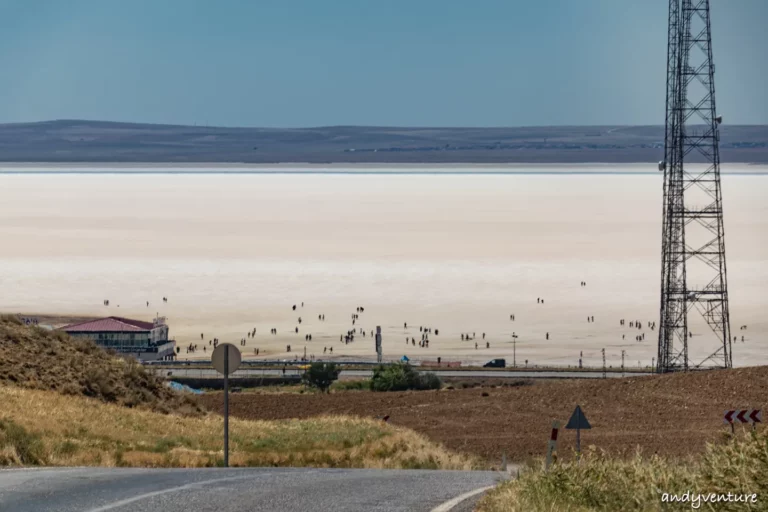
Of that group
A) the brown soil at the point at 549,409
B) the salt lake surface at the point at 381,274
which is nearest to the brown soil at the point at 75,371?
the brown soil at the point at 549,409

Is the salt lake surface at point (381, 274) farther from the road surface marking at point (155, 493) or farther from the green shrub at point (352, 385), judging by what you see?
the road surface marking at point (155, 493)

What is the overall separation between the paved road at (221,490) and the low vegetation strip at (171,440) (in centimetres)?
343

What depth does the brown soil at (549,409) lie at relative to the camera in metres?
30.7

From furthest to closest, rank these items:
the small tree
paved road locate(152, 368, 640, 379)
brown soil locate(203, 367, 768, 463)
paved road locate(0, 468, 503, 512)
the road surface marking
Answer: paved road locate(152, 368, 640, 379) < the small tree < brown soil locate(203, 367, 768, 463) < paved road locate(0, 468, 503, 512) < the road surface marking

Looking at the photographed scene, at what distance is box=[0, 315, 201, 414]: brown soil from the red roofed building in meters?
27.6

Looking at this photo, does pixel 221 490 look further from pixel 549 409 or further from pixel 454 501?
pixel 549 409

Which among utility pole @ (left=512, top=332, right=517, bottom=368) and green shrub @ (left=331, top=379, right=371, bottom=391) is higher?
utility pole @ (left=512, top=332, right=517, bottom=368)

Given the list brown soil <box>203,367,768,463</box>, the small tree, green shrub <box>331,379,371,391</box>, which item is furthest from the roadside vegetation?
green shrub <box>331,379,371,391</box>

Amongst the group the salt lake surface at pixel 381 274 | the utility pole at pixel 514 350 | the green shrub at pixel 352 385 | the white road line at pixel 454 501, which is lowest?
the white road line at pixel 454 501

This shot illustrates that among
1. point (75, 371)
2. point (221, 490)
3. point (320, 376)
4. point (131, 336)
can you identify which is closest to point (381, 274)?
point (131, 336)

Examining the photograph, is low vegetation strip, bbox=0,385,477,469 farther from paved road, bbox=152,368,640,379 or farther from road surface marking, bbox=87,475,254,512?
paved road, bbox=152,368,640,379

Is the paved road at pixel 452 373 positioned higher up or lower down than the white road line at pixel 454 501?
higher up

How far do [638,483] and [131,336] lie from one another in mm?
53765

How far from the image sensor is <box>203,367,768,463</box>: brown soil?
30658 millimetres
